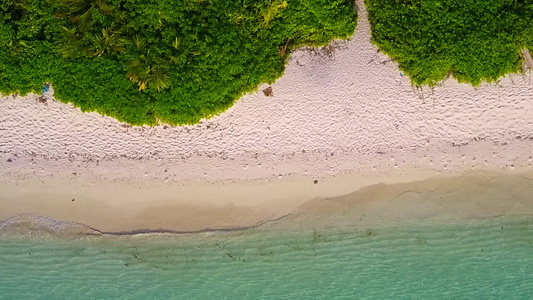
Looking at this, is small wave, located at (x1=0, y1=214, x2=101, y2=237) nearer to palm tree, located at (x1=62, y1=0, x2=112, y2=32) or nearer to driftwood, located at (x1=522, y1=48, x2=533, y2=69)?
palm tree, located at (x1=62, y1=0, x2=112, y2=32)

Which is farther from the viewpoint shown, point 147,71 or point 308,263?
point 308,263

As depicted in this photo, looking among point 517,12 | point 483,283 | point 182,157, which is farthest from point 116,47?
point 483,283

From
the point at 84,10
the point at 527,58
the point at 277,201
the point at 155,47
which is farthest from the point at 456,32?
the point at 84,10

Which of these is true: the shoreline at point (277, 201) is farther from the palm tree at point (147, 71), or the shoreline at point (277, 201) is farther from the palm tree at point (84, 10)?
the palm tree at point (84, 10)

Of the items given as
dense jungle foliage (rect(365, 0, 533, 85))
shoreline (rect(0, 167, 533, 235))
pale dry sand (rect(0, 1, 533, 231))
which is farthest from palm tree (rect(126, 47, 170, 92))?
dense jungle foliage (rect(365, 0, 533, 85))

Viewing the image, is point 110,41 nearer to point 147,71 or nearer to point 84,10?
point 84,10
